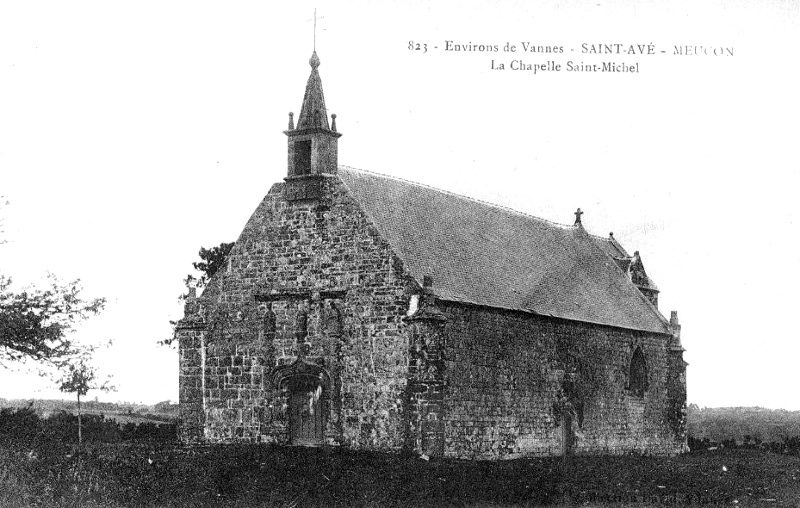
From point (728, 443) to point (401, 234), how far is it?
27.4 meters

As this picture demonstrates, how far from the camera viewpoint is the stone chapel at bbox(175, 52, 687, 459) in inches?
1389

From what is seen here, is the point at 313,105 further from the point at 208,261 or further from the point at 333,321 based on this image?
the point at 208,261

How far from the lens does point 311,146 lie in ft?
124

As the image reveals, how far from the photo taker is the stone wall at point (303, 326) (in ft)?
116

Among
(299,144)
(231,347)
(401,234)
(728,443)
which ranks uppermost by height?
(299,144)

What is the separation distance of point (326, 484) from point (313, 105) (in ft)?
56.6

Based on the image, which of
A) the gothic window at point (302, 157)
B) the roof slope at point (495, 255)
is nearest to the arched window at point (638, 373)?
the roof slope at point (495, 255)

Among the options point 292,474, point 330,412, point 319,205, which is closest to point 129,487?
point 292,474

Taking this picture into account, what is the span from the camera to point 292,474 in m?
25.5

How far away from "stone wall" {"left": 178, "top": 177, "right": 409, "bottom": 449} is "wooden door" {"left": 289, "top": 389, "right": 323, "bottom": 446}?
0.93 feet

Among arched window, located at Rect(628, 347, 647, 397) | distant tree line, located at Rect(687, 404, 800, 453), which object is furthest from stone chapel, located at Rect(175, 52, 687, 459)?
distant tree line, located at Rect(687, 404, 800, 453)

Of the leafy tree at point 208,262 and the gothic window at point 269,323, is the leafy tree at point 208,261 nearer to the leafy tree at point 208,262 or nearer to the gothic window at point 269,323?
the leafy tree at point 208,262

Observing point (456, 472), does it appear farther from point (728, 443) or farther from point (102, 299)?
point (728, 443)

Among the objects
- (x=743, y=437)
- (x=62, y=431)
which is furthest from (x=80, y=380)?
(x=743, y=437)
